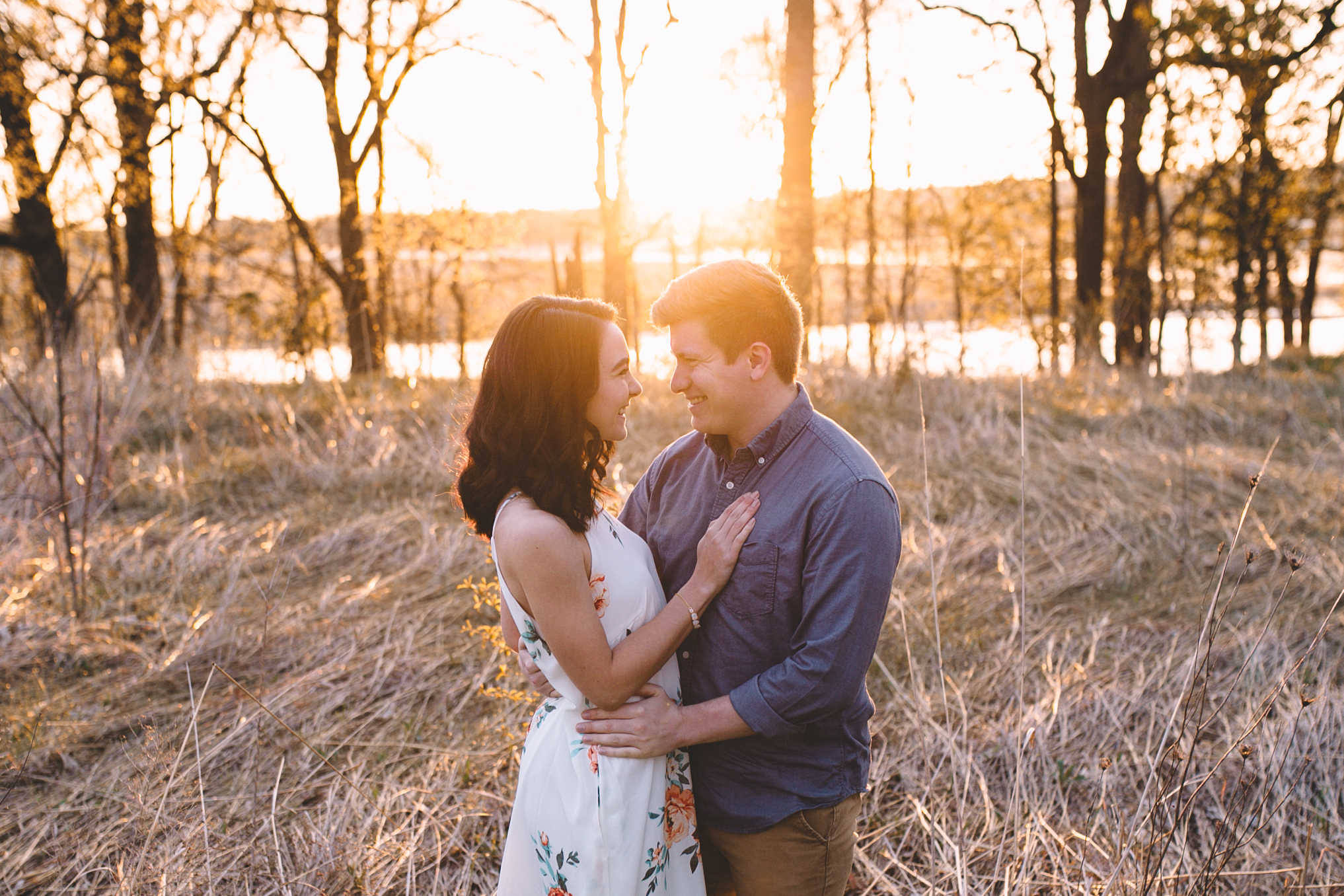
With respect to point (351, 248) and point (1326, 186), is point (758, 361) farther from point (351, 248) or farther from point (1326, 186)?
point (1326, 186)

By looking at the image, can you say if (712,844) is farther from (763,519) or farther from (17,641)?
(17,641)

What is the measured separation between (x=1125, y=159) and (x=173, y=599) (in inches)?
528

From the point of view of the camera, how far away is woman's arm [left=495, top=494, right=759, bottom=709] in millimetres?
1530

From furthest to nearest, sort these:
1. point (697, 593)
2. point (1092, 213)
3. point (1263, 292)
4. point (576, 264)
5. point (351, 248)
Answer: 1. point (1263, 292)
2. point (351, 248)
3. point (1092, 213)
4. point (576, 264)
5. point (697, 593)

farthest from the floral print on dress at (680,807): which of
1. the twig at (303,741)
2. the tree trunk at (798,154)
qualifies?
the tree trunk at (798,154)

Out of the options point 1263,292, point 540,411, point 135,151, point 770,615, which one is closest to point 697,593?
point 770,615

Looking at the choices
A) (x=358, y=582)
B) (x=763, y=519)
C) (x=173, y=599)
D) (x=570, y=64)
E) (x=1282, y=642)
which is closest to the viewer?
(x=763, y=519)

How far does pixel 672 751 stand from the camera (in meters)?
1.73

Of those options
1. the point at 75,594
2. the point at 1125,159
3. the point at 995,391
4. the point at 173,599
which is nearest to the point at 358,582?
the point at 173,599

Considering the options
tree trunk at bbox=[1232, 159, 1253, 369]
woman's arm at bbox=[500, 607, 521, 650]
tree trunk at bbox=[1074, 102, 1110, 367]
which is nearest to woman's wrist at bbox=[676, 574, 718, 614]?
woman's arm at bbox=[500, 607, 521, 650]

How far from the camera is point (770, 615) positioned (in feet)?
5.37

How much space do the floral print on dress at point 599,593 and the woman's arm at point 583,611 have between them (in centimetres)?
7

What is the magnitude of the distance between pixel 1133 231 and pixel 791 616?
13.1m

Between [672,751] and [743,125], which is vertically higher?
[743,125]
